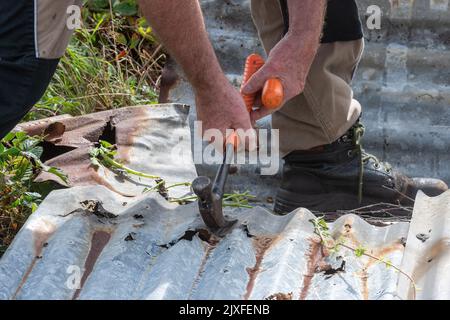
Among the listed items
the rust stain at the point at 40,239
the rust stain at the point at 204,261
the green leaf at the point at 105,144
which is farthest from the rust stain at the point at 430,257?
the green leaf at the point at 105,144

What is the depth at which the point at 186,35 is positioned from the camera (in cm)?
243

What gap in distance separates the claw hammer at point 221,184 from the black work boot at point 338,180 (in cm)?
85

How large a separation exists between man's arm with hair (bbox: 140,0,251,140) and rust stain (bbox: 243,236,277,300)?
32cm

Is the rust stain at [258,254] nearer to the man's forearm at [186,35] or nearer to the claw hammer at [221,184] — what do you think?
the claw hammer at [221,184]

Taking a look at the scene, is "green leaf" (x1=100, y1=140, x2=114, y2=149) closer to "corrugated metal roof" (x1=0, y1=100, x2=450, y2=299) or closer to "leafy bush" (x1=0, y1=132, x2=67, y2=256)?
"leafy bush" (x1=0, y1=132, x2=67, y2=256)

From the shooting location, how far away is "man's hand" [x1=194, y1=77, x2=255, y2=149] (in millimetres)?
2467

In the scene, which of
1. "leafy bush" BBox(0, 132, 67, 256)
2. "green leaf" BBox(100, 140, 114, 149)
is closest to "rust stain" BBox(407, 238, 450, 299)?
"leafy bush" BBox(0, 132, 67, 256)

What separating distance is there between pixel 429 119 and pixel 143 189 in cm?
159

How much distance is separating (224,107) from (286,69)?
12.7 inches

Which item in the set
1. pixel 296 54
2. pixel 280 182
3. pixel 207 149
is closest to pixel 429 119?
pixel 280 182

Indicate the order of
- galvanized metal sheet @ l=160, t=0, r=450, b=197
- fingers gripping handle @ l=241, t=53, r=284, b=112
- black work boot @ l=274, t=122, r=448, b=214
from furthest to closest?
galvanized metal sheet @ l=160, t=0, r=450, b=197 → black work boot @ l=274, t=122, r=448, b=214 → fingers gripping handle @ l=241, t=53, r=284, b=112

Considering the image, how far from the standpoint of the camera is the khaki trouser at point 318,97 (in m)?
3.33

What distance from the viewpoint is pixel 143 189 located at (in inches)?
120

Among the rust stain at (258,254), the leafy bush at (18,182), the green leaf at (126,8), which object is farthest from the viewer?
the green leaf at (126,8)
